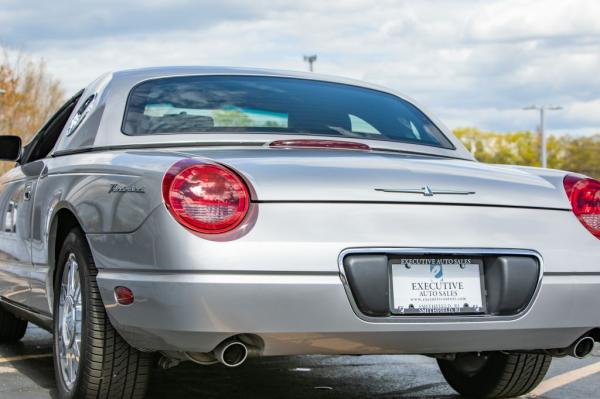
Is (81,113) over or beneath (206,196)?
over

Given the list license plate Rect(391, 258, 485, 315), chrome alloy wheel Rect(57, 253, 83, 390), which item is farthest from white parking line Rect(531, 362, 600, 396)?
chrome alloy wheel Rect(57, 253, 83, 390)

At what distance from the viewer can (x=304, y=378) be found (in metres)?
5.72

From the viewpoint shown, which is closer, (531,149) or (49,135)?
(49,135)

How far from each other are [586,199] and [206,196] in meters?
1.56

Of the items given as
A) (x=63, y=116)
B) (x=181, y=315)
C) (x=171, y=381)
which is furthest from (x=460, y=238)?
(x=63, y=116)

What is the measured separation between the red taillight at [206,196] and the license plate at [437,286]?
1.95 feet

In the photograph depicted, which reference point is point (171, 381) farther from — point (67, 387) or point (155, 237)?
point (155, 237)

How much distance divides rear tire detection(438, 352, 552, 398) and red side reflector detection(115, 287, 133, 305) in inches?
69.8

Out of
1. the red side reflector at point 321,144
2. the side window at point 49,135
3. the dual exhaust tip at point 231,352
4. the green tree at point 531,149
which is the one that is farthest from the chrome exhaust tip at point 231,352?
the green tree at point 531,149

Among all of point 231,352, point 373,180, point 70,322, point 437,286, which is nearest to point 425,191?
point 373,180

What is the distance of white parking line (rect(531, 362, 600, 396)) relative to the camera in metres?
5.42

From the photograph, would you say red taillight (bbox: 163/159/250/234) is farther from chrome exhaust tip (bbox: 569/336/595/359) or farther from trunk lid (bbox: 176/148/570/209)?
chrome exhaust tip (bbox: 569/336/595/359)

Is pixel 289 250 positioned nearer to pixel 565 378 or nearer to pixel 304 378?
pixel 304 378

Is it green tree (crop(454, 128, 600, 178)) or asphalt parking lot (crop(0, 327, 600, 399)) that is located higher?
asphalt parking lot (crop(0, 327, 600, 399))
